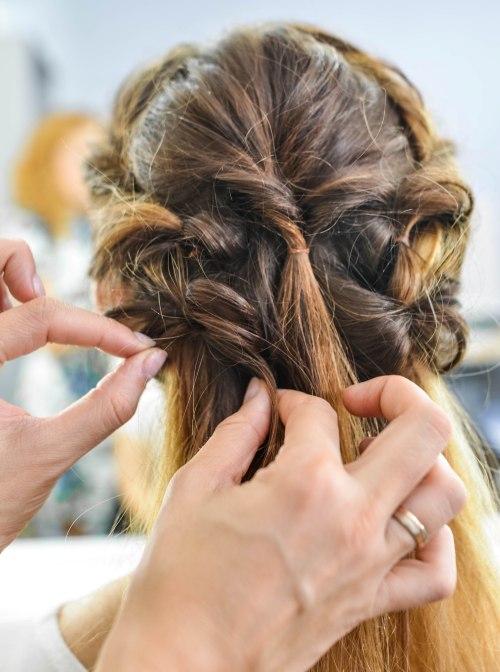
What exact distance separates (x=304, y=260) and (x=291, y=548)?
302 mm

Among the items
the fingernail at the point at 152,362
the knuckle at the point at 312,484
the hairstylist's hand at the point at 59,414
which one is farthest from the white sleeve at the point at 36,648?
the knuckle at the point at 312,484

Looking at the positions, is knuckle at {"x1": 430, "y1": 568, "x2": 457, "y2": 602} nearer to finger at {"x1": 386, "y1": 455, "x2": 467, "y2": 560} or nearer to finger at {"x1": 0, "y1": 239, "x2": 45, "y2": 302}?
finger at {"x1": 386, "y1": 455, "x2": 467, "y2": 560}

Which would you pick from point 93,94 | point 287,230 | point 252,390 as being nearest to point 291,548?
point 252,390

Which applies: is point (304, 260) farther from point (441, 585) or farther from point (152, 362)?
point (441, 585)

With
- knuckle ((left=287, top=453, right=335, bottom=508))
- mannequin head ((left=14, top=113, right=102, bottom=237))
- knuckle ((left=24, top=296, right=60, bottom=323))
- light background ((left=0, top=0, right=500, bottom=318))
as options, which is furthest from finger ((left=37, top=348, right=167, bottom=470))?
light background ((left=0, top=0, right=500, bottom=318))

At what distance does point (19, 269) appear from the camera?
756 millimetres

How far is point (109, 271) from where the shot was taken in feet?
2.53

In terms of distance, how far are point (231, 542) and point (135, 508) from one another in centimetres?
56

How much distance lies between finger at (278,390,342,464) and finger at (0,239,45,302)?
1.22 feet

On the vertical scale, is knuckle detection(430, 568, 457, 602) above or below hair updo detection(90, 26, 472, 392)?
below

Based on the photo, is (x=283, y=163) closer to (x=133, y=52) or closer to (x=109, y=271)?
(x=109, y=271)

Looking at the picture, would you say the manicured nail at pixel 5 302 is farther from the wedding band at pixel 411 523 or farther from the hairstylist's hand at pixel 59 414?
the wedding band at pixel 411 523

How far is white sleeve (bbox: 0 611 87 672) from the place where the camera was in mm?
773

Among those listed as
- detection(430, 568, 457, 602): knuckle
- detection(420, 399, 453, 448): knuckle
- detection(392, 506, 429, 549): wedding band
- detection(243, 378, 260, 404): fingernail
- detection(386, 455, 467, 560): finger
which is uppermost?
detection(420, 399, 453, 448): knuckle
